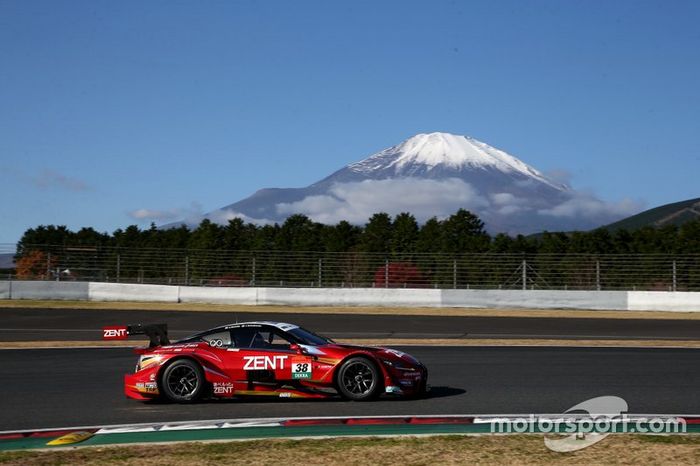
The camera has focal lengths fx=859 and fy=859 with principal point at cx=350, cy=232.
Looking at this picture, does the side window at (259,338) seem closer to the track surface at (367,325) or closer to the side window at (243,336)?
the side window at (243,336)

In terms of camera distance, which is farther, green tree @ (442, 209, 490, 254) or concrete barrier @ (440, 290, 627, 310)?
green tree @ (442, 209, 490, 254)

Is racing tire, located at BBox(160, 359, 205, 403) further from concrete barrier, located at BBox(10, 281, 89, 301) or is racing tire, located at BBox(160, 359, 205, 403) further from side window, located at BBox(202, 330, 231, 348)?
concrete barrier, located at BBox(10, 281, 89, 301)

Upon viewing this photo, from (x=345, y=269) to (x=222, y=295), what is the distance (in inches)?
239

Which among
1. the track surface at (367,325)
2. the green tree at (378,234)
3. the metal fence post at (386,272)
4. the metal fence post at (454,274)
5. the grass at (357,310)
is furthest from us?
the green tree at (378,234)

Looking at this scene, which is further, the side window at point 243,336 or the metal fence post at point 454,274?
the metal fence post at point 454,274

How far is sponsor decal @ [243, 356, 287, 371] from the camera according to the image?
37.5 ft

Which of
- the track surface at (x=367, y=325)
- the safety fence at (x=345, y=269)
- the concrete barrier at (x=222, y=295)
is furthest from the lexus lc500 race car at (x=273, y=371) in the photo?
the safety fence at (x=345, y=269)

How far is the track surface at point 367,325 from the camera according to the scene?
76.7ft

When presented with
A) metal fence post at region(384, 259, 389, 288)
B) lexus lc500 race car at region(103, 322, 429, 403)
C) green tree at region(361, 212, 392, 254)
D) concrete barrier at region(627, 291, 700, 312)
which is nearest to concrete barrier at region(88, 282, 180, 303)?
metal fence post at region(384, 259, 389, 288)

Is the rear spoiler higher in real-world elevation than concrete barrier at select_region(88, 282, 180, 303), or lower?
lower

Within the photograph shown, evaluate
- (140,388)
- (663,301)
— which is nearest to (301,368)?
(140,388)

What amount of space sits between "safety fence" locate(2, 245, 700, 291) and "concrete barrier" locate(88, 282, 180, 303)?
2109 mm

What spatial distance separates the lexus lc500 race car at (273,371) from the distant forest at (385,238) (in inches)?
1565

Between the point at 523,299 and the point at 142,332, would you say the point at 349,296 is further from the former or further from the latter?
the point at 142,332
